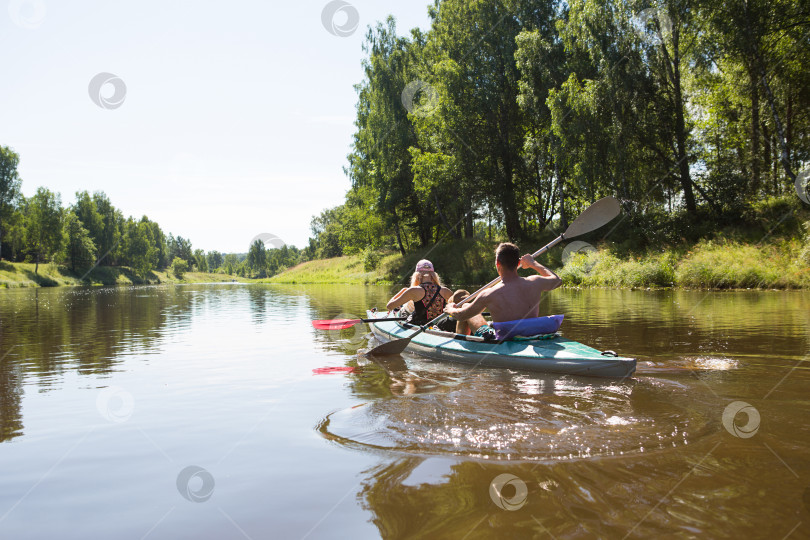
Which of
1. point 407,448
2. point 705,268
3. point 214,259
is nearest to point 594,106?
A: point 705,268

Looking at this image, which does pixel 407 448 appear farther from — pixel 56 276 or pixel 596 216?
pixel 56 276

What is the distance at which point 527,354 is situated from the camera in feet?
18.9

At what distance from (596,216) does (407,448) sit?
17.0ft

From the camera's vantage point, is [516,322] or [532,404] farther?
[516,322]

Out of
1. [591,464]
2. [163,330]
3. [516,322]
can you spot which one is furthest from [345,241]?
[591,464]

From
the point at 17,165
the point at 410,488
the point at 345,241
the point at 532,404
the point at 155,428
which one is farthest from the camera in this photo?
the point at 17,165

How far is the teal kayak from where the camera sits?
17.1 feet

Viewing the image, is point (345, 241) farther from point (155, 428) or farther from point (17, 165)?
point (155, 428)

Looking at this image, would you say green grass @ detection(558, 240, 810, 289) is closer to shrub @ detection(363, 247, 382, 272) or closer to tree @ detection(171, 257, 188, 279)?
shrub @ detection(363, 247, 382, 272)

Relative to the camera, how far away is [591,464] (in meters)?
3.10

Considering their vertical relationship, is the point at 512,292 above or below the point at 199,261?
below

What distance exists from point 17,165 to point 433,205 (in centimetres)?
4573

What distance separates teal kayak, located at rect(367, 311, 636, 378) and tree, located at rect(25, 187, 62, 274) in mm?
60948

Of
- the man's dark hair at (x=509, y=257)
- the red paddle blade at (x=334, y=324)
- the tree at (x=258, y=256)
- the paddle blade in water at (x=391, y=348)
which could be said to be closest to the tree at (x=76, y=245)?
the tree at (x=258, y=256)
